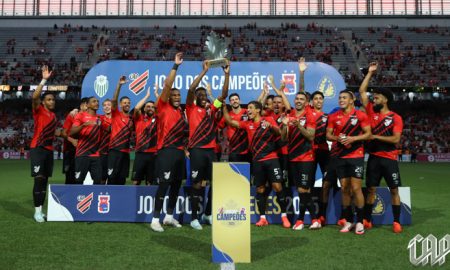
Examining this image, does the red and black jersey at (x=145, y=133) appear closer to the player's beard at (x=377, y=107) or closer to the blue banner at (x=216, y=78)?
the blue banner at (x=216, y=78)

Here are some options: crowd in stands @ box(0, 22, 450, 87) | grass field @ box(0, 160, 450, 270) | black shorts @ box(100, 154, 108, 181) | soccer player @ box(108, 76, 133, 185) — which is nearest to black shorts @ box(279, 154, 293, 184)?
grass field @ box(0, 160, 450, 270)

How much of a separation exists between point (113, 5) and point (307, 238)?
49970 millimetres

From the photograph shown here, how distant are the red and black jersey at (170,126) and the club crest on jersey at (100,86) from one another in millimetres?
5915

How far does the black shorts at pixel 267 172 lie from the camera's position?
634 cm

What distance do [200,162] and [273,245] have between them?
1836 mm

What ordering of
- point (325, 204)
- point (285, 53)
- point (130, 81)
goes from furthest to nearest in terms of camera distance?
1. point (285, 53)
2. point (130, 81)
3. point (325, 204)

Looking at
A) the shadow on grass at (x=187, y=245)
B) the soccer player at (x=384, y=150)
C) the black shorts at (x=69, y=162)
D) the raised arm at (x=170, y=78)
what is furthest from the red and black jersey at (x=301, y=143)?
the black shorts at (x=69, y=162)

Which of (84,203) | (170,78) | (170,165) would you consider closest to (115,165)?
(84,203)

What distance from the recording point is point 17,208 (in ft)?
26.1

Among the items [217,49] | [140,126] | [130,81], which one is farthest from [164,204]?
[130,81]

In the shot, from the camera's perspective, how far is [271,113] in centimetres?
786

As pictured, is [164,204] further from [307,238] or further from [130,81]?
[130,81]

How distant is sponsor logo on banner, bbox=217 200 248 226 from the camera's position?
417cm

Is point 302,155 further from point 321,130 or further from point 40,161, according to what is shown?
point 40,161
